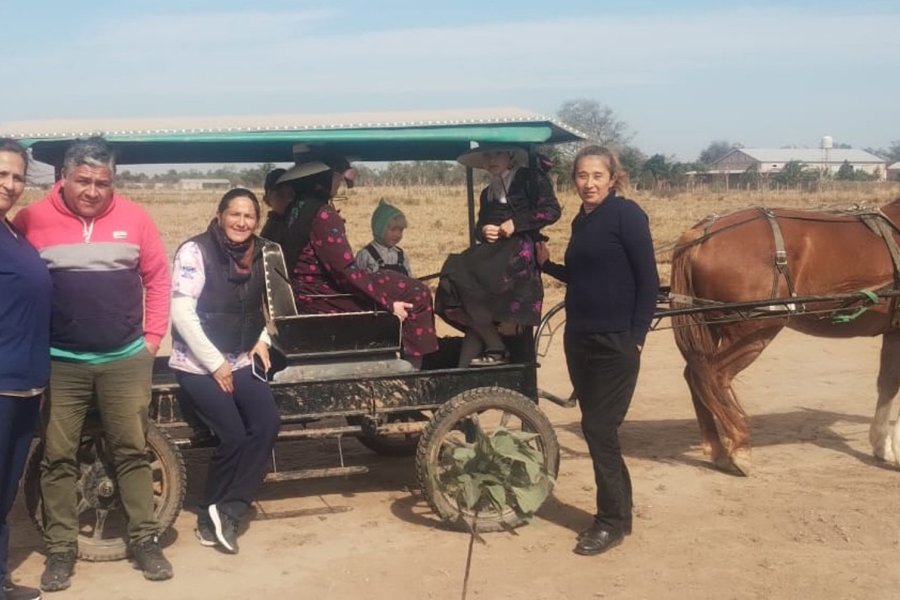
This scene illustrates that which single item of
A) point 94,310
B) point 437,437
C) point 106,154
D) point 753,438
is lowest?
point 753,438

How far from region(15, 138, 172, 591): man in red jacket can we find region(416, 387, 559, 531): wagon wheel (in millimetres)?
1340

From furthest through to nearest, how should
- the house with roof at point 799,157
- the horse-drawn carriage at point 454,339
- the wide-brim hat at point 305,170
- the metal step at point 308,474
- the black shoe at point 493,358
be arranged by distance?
the house with roof at point 799,157
the black shoe at point 493,358
the wide-brim hat at point 305,170
the metal step at point 308,474
the horse-drawn carriage at point 454,339

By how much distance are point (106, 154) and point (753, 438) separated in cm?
496

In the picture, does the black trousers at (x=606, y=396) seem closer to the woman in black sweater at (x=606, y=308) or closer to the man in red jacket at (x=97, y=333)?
the woman in black sweater at (x=606, y=308)

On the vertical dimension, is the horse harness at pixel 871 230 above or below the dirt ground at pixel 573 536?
above

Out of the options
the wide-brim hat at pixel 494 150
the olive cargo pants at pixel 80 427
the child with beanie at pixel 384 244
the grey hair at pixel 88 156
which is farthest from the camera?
the child with beanie at pixel 384 244

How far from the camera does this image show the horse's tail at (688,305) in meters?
6.56

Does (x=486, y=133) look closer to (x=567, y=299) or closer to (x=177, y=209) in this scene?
(x=567, y=299)

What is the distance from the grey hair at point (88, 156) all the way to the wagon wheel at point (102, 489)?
1282 millimetres

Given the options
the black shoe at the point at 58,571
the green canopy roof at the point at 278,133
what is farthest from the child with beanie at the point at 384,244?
the black shoe at the point at 58,571

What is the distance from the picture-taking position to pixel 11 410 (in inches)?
168

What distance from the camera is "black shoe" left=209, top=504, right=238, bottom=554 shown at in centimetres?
511

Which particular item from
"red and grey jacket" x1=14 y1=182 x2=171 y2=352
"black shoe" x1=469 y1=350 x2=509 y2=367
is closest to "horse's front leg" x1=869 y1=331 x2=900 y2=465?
"black shoe" x1=469 y1=350 x2=509 y2=367

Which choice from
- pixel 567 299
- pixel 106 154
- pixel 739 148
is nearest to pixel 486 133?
pixel 567 299
